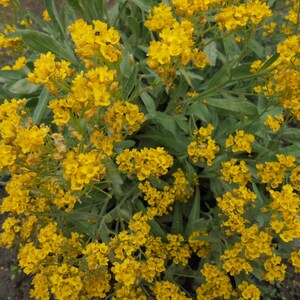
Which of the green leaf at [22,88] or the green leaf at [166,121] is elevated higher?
the green leaf at [22,88]

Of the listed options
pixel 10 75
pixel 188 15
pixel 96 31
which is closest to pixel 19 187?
pixel 96 31

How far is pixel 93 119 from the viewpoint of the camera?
180cm

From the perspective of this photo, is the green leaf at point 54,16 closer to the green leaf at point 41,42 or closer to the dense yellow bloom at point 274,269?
the green leaf at point 41,42

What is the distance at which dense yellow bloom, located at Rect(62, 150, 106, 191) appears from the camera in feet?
5.01

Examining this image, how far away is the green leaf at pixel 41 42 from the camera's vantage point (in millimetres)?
2375

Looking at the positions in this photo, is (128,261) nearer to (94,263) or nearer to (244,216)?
(94,263)

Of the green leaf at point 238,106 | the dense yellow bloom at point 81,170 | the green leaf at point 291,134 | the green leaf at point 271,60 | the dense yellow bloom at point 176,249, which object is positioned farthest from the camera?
the green leaf at point 291,134

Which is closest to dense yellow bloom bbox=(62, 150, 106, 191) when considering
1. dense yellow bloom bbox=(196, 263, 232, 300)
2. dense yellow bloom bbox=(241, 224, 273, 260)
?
dense yellow bloom bbox=(241, 224, 273, 260)

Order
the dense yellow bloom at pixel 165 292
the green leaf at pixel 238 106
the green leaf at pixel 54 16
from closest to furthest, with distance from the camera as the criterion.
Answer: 1. the dense yellow bloom at pixel 165 292
2. the green leaf at pixel 238 106
3. the green leaf at pixel 54 16

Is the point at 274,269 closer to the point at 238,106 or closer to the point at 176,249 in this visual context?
the point at 176,249

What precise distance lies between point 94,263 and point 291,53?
4.73 ft

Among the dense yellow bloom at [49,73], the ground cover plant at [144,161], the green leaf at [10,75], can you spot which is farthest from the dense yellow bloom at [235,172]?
the green leaf at [10,75]

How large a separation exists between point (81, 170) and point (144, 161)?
1.57 ft

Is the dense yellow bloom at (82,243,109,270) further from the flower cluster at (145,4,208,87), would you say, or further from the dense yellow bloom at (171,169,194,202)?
the flower cluster at (145,4,208,87)
